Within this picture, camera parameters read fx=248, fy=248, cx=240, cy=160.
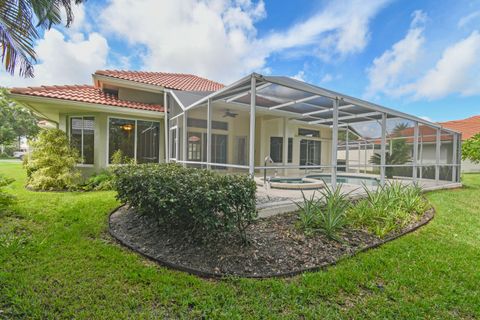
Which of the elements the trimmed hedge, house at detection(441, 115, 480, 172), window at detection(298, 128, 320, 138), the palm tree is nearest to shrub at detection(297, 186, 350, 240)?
the trimmed hedge

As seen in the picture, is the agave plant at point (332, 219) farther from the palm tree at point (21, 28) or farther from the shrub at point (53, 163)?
the shrub at point (53, 163)

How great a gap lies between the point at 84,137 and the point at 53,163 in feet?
6.58

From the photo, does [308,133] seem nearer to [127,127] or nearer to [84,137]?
[127,127]

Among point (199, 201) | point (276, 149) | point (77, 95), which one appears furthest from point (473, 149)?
point (77, 95)

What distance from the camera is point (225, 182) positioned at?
14.7 ft

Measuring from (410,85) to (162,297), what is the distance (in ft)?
124

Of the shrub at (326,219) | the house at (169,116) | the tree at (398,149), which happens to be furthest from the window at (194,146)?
the tree at (398,149)

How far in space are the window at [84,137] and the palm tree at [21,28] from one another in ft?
17.2

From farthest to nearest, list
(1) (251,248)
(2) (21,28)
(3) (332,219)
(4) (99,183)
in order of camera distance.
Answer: (4) (99,183), (2) (21,28), (3) (332,219), (1) (251,248)

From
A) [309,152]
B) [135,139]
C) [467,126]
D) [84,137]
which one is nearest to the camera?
[84,137]

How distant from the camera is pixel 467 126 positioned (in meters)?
29.0

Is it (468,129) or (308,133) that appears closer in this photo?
(308,133)

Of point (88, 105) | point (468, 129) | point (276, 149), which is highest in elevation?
point (468, 129)

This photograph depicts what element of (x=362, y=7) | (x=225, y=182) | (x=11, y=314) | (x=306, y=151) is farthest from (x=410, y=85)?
(x=11, y=314)
